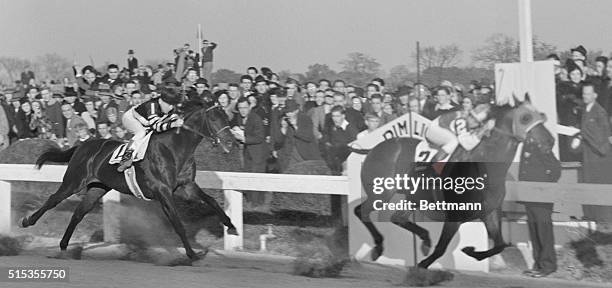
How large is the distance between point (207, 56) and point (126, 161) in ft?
6.31

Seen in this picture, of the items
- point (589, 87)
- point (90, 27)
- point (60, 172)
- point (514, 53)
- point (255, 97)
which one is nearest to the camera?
point (589, 87)

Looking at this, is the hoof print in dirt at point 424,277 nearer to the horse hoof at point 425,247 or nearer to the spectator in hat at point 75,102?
the horse hoof at point 425,247

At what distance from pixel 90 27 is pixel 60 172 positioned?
2242 millimetres

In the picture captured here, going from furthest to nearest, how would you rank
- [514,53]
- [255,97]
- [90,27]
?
1. [90,27]
2. [255,97]
3. [514,53]

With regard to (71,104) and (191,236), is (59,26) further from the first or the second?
(191,236)

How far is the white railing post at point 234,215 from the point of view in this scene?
1005cm

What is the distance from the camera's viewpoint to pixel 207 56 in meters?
11.1

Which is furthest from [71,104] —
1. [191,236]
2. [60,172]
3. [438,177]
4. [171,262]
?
[438,177]

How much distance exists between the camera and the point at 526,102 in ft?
26.8

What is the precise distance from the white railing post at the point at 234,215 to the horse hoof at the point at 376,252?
1.76 m

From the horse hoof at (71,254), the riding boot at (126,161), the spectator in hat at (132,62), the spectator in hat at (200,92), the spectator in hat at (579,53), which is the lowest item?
the horse hoof at (71,254)

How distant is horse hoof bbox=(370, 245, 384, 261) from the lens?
29.0ft

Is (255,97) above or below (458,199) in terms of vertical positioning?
above

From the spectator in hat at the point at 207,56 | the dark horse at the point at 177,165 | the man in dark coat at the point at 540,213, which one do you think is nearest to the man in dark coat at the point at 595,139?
the man in dark coat at the point at 540,213
